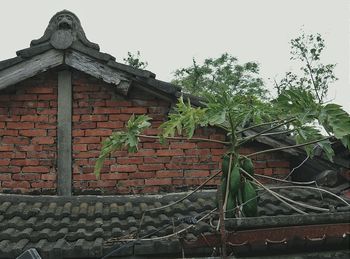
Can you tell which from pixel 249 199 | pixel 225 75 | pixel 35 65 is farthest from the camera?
pixel 225 75

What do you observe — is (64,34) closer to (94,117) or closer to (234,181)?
(94,117)

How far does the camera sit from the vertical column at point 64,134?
6418 millimetres

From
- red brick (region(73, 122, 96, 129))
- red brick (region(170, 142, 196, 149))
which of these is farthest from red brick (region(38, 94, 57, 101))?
red brick (region(170, 142, 196, 149))

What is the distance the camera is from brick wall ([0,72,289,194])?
6.50 metres

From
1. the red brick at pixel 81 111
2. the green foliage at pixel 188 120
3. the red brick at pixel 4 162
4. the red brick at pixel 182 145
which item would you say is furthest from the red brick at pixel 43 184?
the green foliage at pixel 188 120

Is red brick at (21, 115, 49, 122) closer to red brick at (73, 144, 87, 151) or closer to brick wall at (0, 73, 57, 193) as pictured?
brick wall at (0, 73, 57, 193)

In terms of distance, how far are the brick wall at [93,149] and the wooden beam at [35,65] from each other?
0.30 m

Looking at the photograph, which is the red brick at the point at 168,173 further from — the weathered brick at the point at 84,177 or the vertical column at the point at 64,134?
the vertical column at the point at 64,134

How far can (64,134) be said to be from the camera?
6531 mm

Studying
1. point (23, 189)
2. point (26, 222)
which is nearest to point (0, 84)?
point (23, 189)

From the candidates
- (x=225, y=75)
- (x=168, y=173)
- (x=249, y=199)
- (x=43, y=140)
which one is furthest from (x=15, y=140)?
(x=225, y=75)

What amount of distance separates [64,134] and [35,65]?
1.01 metres

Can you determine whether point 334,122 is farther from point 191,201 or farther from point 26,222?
point 26,222

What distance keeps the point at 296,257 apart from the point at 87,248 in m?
2.05
